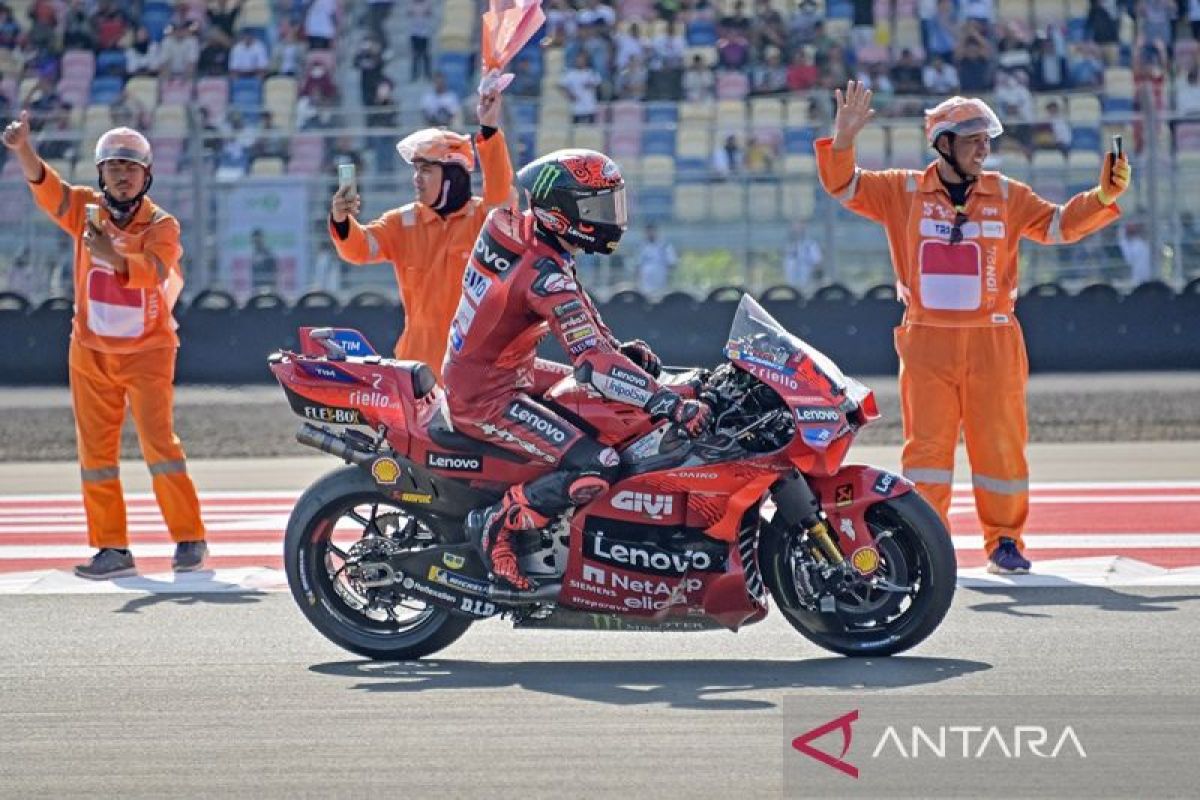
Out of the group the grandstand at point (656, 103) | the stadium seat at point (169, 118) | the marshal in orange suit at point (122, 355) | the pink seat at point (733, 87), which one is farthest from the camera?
the pink seat at point (733, 87)

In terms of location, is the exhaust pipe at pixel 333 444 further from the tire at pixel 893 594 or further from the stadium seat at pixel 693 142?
the stadium seat at pixel 693 142

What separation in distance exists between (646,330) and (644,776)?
13821 millimetres

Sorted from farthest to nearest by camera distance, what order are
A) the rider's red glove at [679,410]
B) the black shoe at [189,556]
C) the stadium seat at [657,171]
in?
the stadium seat at [657,171], the black shoe at [189,556], the rider's red glove at [679,410]

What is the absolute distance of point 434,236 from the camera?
31.9 feet

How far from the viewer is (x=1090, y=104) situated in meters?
20.6

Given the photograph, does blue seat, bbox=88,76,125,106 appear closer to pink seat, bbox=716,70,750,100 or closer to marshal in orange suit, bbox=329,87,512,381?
pink seat, bbox=716,70,750,100

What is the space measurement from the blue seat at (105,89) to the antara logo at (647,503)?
18909mm

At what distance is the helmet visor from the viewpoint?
23.5ft

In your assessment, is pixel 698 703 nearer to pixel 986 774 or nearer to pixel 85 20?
pixel 986 774

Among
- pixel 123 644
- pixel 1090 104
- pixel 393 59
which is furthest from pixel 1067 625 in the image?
pixel 393 59

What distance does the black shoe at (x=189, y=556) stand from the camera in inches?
384

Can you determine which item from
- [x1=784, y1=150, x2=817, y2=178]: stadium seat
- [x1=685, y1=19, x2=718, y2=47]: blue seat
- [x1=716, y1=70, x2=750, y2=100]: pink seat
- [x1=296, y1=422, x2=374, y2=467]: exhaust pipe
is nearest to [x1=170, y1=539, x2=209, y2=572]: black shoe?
[x1=296, y1=422, x2=374, y2=467]: exhaust pipe

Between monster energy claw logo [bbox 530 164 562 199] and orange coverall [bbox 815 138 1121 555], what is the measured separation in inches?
89.3

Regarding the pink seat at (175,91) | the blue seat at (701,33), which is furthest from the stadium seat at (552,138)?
the pink seat at (175,91)
